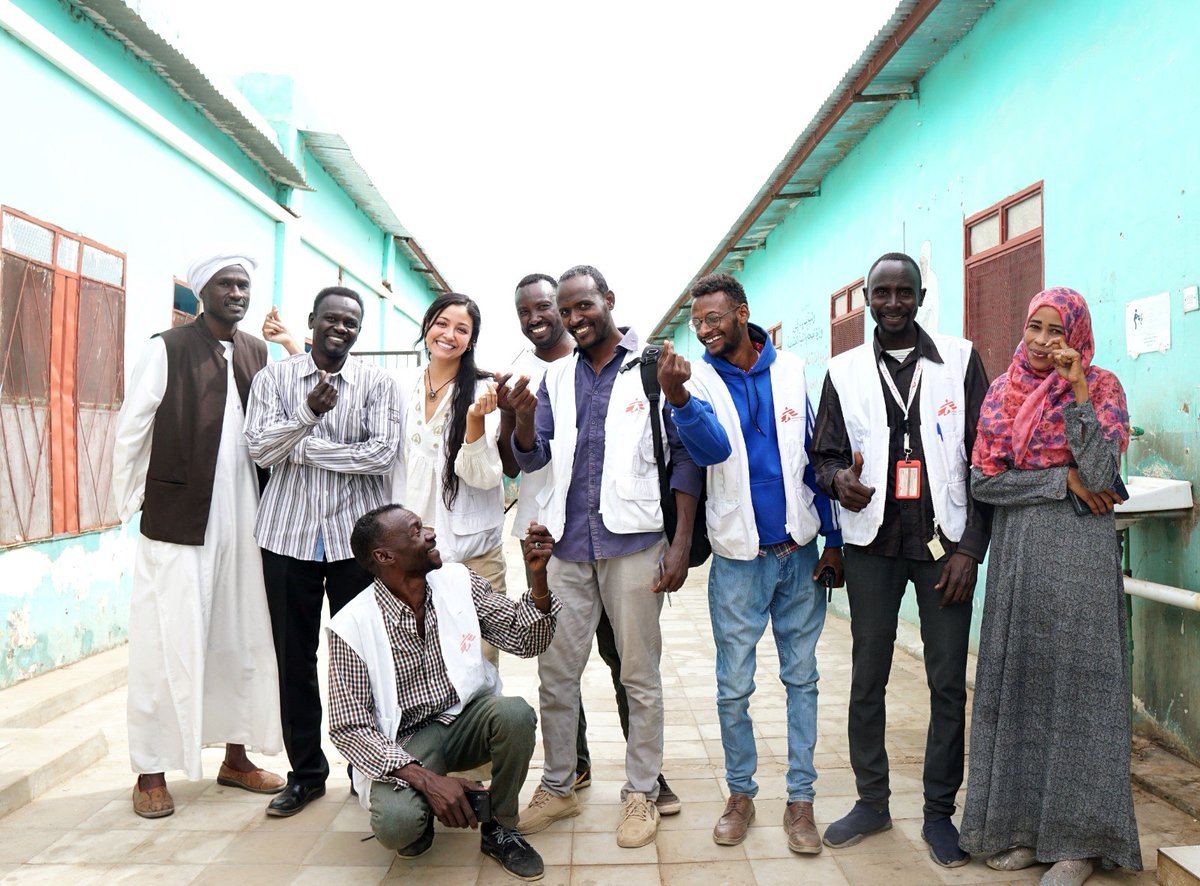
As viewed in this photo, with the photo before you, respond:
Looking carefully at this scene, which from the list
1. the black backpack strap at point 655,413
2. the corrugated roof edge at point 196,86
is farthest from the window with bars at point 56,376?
the black backpack strap at point 655,413

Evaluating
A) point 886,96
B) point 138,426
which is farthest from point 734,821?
point 886,96

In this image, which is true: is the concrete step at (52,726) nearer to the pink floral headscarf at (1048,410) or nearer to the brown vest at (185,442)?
the brown vest at (185,442)

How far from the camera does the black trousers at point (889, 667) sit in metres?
3.31

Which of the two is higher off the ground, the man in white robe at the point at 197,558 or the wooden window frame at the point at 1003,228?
the wooden window frame at the point at 1003,228

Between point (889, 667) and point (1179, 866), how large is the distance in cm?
101

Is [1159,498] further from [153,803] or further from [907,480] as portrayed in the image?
[153,803]

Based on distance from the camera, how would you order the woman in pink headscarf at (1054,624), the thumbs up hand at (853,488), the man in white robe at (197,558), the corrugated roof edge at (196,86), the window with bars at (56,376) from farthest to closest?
the corrugated roof edge at (196,86) → the window with bars at (56,376) → the man in white robe at (197,558) → the thumbs up hand at (853,488) → the woman in pink headscarf at (1054,624)

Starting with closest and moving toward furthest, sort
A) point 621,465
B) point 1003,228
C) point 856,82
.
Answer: point 621,465, point 1003,228, point 856,82

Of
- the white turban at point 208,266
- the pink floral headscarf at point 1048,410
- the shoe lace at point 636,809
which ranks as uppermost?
the white turban at point 208,266

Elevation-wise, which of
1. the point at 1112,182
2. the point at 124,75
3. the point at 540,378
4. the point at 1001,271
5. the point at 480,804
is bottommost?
the point at 480,804

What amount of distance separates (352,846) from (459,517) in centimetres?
128

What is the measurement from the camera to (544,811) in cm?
362

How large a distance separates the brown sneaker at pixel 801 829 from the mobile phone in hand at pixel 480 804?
108 centimetres

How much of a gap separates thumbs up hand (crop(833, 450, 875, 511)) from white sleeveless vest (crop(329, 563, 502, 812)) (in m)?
1.38
